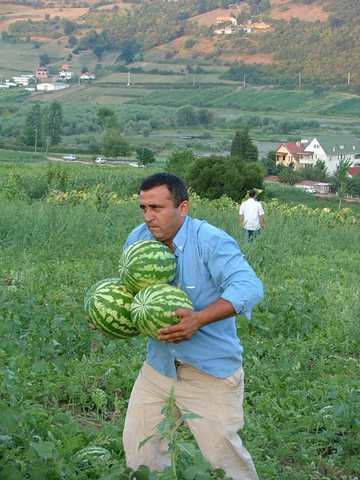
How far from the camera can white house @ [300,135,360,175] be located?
72.2 metres

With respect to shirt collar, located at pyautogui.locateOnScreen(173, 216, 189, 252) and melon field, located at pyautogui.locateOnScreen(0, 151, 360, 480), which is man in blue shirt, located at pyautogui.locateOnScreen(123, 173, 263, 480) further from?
melon field, located at pyautogui.locateOnScreen(0, 151, 360, 480)

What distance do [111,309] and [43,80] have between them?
12566 cm

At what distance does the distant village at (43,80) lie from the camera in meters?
121

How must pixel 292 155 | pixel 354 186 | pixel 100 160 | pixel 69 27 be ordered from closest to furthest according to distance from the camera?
pixel 354 186 → pixel 100 160 → pixel 292 155 → pixel 69 27

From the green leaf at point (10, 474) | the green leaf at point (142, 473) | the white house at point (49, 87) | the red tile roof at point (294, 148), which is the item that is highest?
the green leaf at point (10, 474)

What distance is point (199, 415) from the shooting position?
408cm

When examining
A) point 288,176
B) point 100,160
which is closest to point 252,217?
point 288,176

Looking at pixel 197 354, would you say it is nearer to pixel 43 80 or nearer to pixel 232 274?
pixel 232 274

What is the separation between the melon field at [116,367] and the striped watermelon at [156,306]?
0.54m

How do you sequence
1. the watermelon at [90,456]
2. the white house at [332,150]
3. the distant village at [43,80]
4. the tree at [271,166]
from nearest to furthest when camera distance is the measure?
the watermelon at [90,456] → the tree at [271,166] → the white house at [332,150] → the distant village at [43,80]

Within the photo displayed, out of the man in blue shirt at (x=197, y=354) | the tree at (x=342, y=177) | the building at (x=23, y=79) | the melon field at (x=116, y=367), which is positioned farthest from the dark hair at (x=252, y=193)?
the building at (x=23, y=79)

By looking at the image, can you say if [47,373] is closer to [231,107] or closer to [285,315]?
[285,315]

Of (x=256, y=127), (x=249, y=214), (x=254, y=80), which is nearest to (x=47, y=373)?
(x=249, y=214)

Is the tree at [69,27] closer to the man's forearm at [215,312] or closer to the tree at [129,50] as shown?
the tree at [129,50]
